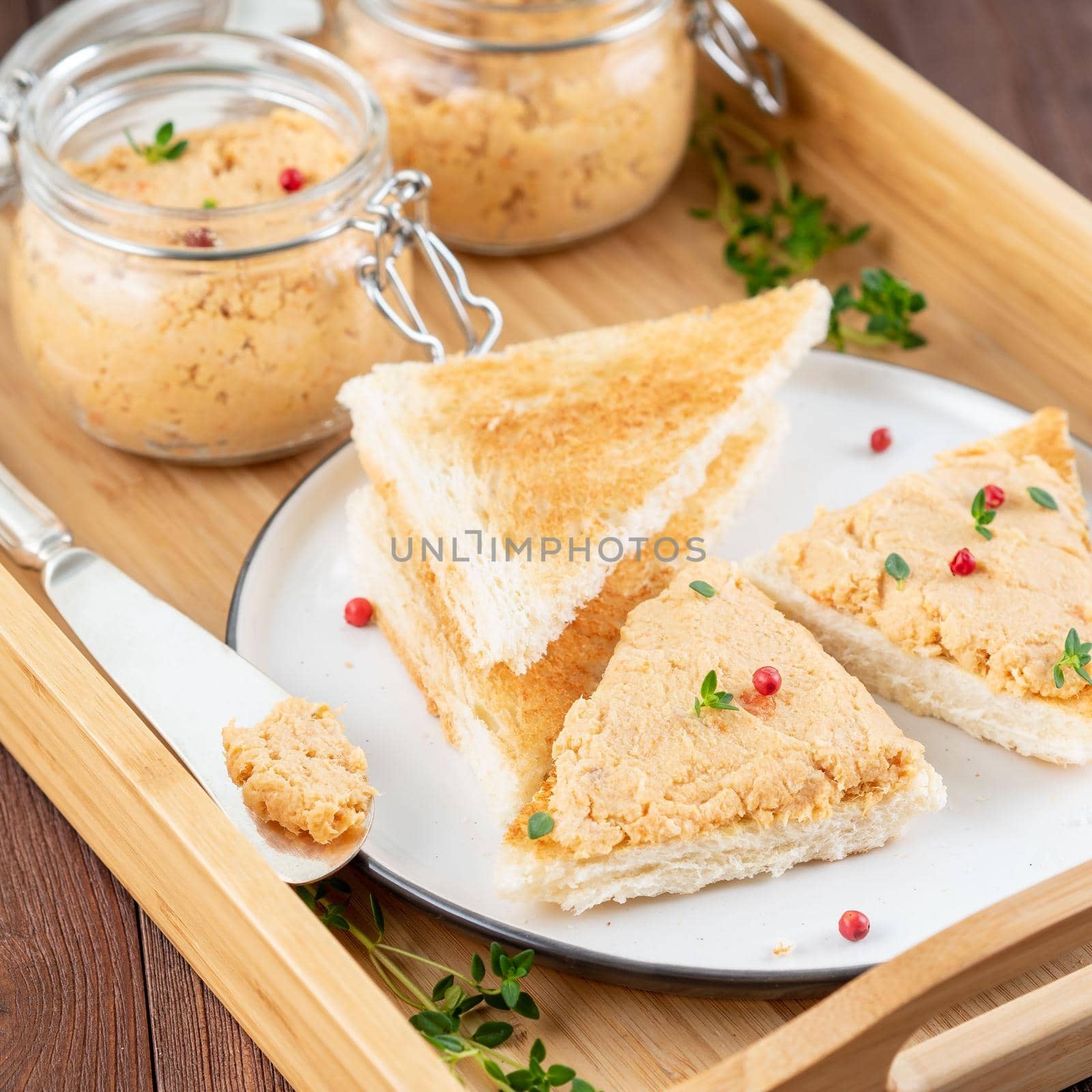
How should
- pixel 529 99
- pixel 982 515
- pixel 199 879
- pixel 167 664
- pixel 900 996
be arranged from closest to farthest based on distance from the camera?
pixel 900 996 → pixel 199 879 → pixel 167 664 → pixel 982 515 → pixel 529 99

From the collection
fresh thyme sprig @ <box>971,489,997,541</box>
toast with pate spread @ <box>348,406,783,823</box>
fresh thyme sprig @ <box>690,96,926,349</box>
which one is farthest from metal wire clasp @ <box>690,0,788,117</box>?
fresh thyme sprig @ <box>971,489,997,541</box>

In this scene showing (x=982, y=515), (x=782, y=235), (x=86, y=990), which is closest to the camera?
(x=86, y=990)

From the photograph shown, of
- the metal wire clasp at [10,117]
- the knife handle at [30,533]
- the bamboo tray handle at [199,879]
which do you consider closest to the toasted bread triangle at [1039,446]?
the bamboo tray handle at [199,879]

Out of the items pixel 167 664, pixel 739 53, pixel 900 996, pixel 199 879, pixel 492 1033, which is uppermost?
pixel 739 53

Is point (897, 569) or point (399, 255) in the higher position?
point (399, 255)

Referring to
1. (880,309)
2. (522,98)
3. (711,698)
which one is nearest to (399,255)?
(522,98)

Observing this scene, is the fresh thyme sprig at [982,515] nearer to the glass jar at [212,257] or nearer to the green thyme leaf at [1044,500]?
the green thyme leaf at [1044,500]
